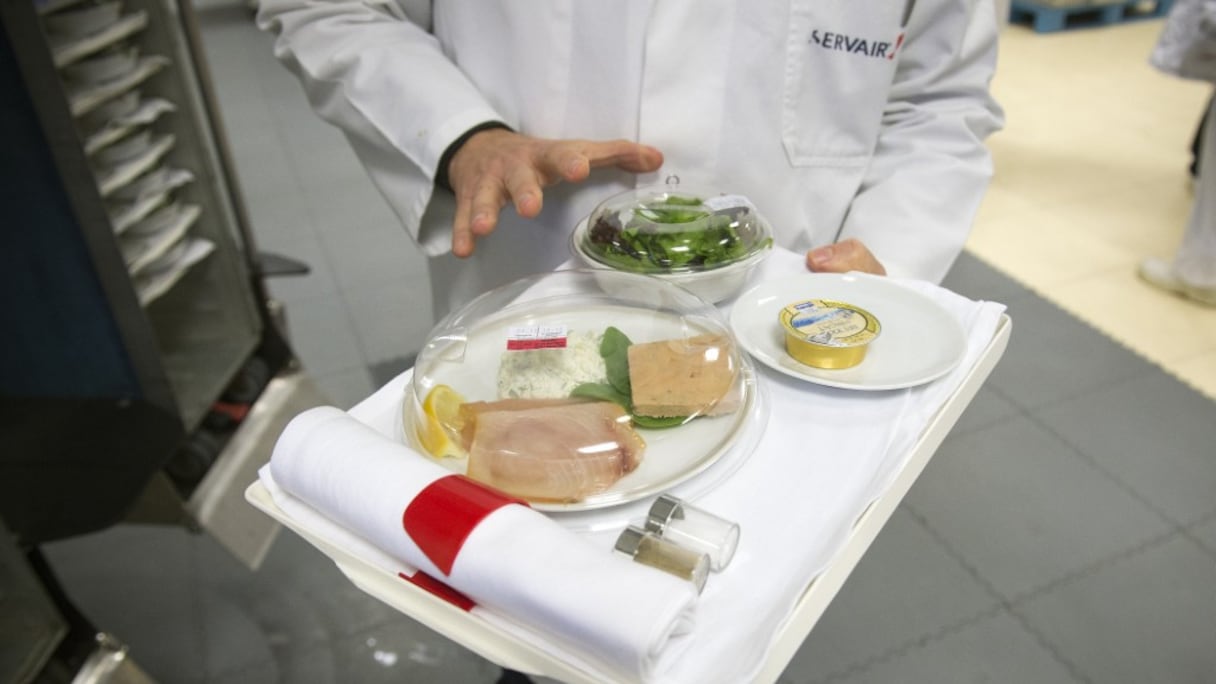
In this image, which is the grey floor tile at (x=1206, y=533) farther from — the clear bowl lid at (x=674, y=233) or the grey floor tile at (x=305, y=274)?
the grey floor tile at (x=305, y=274)

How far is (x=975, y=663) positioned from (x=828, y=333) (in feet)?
3.70

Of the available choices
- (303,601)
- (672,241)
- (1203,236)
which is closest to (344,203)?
(303,601)

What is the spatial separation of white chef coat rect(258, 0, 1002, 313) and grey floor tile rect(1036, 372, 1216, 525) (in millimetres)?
1288

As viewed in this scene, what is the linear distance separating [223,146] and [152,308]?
0.45 metres

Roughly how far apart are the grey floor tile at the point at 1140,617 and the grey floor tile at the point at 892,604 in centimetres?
13

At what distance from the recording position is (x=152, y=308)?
6.70ft

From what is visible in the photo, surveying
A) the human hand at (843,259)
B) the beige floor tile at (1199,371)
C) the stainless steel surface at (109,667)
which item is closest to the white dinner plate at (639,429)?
the human hand at (843,259)

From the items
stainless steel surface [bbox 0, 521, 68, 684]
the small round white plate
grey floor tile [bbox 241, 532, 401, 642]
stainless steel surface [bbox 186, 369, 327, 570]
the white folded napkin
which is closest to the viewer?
the white folded napkin

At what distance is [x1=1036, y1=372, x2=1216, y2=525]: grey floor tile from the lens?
1.92 meters

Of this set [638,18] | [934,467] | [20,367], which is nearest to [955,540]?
[934,467]

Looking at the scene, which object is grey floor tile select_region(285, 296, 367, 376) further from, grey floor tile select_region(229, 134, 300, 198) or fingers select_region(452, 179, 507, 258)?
fingers select_region(452, 179, 507, 258)

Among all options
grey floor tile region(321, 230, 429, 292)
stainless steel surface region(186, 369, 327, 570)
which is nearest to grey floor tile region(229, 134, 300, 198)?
grey floor tile region(321, 230, 429, 292)

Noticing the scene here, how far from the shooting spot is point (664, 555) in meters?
0.54

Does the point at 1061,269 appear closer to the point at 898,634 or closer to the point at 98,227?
the point at 898,634
